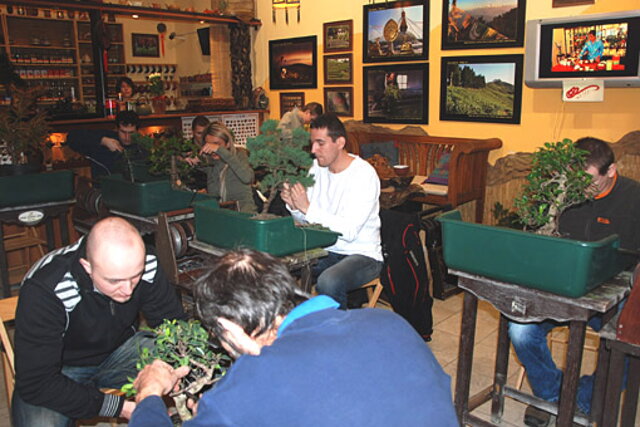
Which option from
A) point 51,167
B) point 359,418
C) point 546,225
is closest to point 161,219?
point 546,225

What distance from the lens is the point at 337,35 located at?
671 cm

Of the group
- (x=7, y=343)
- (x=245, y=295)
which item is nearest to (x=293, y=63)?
(x=7, y=343)

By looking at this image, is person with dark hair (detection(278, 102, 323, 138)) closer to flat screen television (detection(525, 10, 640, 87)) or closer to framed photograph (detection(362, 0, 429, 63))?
framed photograph (detection(362, 0, 429, 63))

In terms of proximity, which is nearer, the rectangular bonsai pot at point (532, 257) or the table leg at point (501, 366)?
the rectangular bonsai pot at point (532, 257)

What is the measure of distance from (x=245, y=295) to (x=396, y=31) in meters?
5.35

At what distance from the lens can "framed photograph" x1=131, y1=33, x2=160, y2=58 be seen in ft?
31.6

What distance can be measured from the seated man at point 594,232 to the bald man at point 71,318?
173 centimetres

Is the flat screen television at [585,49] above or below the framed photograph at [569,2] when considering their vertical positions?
below

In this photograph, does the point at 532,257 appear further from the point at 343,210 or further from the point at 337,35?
the point at 337,35

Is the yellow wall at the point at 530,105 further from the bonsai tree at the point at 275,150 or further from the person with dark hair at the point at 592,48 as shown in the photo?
the bonsai tree at the point at 275,150

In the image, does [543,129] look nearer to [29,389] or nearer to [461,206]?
[461,206]

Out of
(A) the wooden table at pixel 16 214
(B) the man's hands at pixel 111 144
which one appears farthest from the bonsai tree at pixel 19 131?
(B) the man's hands at pixel 111 144

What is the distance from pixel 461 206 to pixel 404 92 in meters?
1.45

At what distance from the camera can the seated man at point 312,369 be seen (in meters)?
1.08
